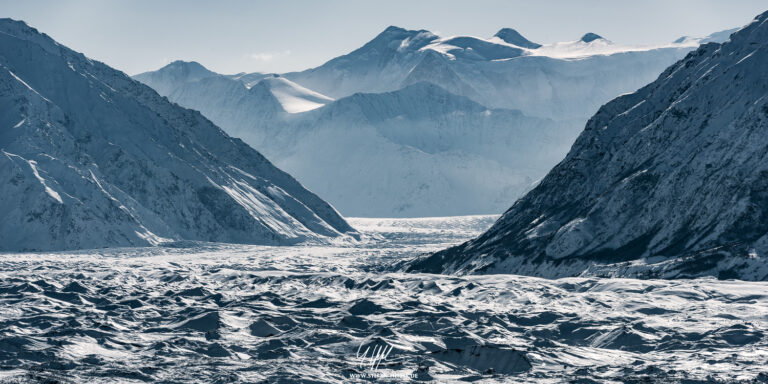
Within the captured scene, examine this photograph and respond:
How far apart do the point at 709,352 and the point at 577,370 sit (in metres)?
23.1

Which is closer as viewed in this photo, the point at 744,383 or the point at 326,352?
the point at 744,383

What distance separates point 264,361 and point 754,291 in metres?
92.6

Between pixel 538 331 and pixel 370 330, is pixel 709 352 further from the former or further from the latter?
pixel 370 330

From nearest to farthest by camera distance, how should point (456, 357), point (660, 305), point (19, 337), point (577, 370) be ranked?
1. point (577, 370)
2. point (456, 357)
3. point (19, 337)
4. point (660, 305)

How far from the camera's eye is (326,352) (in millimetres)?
151250

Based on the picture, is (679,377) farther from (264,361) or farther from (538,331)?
(264,361)

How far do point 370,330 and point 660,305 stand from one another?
52202 millimetres

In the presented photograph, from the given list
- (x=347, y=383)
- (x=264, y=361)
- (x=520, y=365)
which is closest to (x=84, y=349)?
(x=264, y=361)

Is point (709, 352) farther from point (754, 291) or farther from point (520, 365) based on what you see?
point (754, 291)

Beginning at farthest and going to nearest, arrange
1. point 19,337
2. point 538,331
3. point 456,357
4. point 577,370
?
point 538,331 < point 19,337 < point 456,357 < point 577,370

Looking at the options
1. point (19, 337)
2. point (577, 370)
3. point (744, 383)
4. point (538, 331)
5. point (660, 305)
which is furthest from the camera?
point (660, 305)

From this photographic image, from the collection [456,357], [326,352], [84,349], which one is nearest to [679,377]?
[456,357]

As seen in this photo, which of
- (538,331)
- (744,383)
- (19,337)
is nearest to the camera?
(744,383)

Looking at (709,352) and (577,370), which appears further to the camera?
(709,352)
